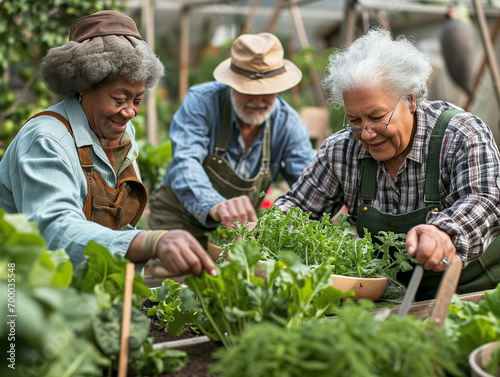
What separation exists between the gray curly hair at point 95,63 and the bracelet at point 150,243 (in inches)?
29.7

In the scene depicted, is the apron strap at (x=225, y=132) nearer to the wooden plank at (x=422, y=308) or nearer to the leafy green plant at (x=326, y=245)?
the leafy green plant at (x=326, y=245)

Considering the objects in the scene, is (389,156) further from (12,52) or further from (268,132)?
(12,52)

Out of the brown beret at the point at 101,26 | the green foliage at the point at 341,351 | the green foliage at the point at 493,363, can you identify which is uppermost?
the brown beret at the point at 101,26

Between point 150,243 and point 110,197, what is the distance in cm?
71

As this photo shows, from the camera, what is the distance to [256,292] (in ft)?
4.58

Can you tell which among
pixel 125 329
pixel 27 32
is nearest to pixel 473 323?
pixel 125 329

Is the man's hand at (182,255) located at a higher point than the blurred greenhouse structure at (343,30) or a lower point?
higher

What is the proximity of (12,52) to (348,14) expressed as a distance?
10.3ft

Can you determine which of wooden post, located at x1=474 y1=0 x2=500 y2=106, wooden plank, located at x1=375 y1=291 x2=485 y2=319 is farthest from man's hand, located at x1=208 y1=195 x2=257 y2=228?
wooden post, located at x1=474 y1=0 x2=500 y2=106

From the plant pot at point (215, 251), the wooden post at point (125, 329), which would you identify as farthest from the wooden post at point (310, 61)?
the wooden post at point (125, 329)

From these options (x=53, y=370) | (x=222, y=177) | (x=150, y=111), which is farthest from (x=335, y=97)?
(x=150, y=111)

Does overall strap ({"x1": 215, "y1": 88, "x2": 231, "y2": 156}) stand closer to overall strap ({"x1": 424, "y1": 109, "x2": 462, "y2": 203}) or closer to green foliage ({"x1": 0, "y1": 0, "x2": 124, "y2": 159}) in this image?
overall strap ({"x1": 424, "y1": 109, "x2": 462, "y2": 203})

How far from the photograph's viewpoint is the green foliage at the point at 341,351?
1006 mm

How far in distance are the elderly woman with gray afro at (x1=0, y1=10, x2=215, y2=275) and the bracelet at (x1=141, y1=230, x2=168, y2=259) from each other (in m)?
0.05
